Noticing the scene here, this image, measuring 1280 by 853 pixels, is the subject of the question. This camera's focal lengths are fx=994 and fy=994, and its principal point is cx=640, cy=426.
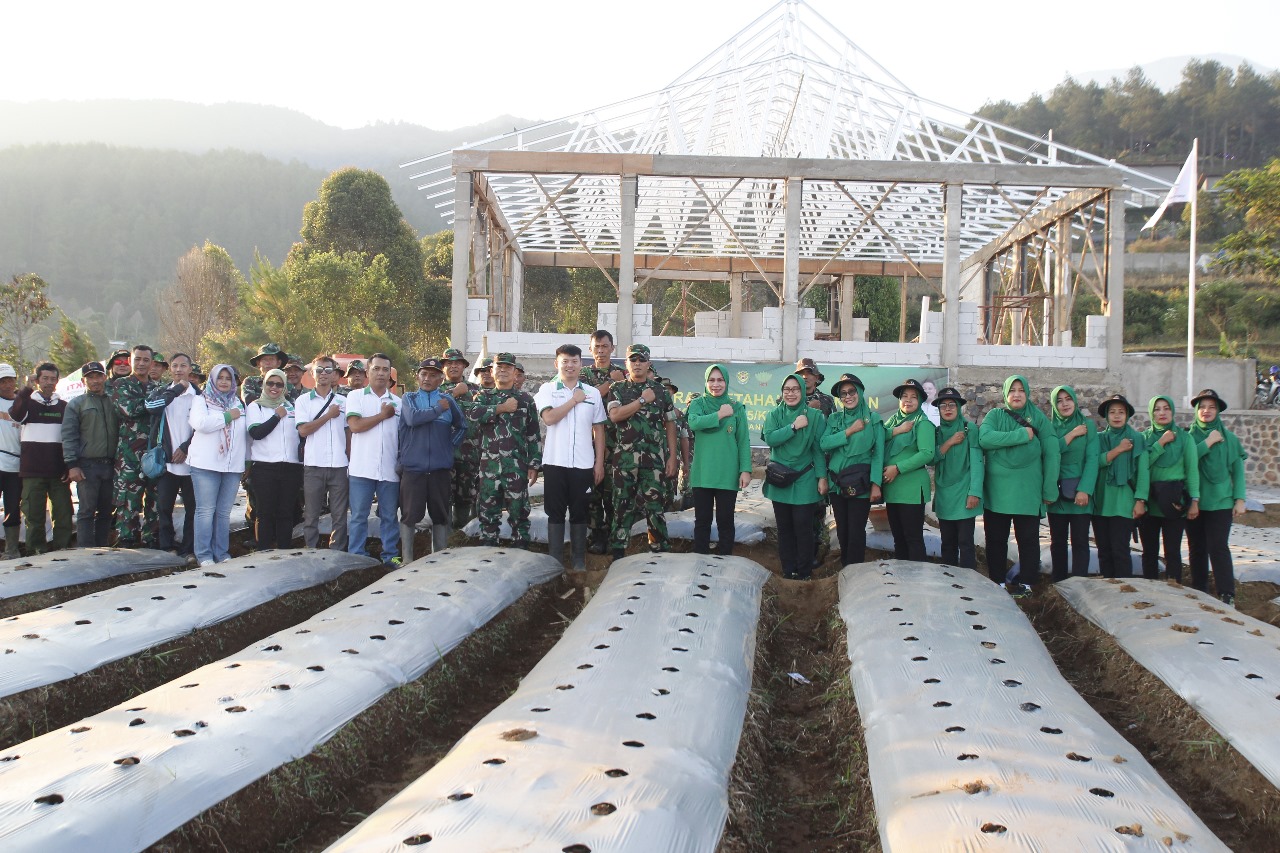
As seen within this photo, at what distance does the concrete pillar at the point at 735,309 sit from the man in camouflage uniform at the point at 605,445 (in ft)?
35.9

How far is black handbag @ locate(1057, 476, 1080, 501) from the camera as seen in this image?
601 cm

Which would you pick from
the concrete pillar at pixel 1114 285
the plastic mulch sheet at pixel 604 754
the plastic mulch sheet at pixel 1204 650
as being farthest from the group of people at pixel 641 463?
the concrete pillar at pixel 1114 285

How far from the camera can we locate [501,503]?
6.25 metres

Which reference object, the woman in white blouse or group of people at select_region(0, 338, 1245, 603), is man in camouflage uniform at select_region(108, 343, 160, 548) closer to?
group of people at select_region(0, 338, 1245, 603)

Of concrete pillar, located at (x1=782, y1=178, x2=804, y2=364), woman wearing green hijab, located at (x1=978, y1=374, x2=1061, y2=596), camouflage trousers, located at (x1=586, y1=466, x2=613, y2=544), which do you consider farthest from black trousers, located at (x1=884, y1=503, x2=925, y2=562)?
concrete pillar, located at (x1=782, y1=178, x2=804, y2=364)

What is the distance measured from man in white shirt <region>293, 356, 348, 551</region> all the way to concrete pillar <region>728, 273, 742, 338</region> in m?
11.5

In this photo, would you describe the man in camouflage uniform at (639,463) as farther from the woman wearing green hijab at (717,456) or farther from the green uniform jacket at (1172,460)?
the green uniform jacket at (1172,460)

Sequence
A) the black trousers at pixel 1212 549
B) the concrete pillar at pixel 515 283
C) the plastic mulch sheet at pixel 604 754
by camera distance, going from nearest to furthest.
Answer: the plastic mulch sheet at pixel 604 754, the black trousers at pixel 1212 549, the concrete pillar at pixel 515 283

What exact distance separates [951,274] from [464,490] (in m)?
8.27

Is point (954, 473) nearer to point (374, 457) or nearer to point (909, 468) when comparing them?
point (909, 468)

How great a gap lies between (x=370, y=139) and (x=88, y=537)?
173m

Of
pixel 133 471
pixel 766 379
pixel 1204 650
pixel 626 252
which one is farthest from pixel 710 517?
pixel 626 252

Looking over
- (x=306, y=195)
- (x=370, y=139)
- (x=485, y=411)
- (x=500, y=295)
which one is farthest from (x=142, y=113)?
(x=485, y=411)

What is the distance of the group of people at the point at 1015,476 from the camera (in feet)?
19.6
